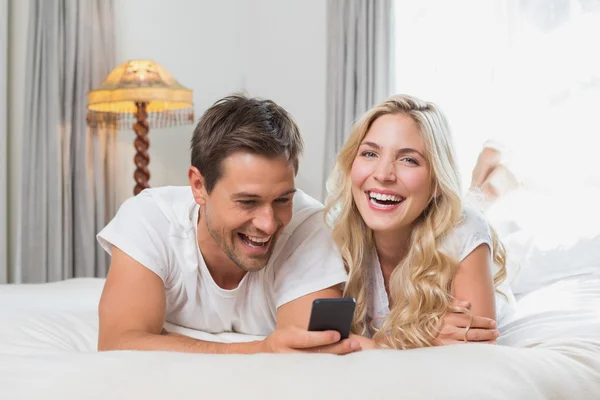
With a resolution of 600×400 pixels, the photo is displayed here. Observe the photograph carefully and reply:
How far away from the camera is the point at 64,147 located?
4.09 metres

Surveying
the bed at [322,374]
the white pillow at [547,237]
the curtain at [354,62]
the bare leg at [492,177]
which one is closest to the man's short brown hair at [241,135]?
the bed at [322,374]

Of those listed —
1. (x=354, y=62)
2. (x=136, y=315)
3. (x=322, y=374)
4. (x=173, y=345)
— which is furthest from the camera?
(x=354, y=62)

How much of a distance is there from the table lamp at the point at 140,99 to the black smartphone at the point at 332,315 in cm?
268

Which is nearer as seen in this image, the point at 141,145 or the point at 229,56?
the point at 141,145

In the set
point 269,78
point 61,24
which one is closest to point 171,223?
point 61,24

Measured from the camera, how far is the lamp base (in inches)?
155

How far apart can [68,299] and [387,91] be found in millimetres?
2439

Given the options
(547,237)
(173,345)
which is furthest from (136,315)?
(547,237)

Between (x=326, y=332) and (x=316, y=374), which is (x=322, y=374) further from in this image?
(x=326, y=332)

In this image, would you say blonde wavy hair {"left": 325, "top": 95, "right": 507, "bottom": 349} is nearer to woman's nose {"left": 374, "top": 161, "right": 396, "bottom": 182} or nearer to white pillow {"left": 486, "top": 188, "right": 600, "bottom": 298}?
woman's nose {"left": 374, "top": 161, "right": 396, "bottom": 182}

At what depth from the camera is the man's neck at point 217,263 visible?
71.2 inches

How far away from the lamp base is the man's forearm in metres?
2.50

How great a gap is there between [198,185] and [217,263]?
0.21 metres

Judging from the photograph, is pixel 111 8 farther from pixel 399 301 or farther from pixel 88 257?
pixel 399 301
